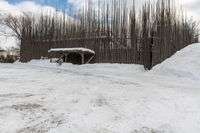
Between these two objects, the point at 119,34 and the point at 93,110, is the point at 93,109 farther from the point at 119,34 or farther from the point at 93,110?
the point at 119,34

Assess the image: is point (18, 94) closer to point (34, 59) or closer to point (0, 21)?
point (34, 59)

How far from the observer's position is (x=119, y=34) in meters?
11.4

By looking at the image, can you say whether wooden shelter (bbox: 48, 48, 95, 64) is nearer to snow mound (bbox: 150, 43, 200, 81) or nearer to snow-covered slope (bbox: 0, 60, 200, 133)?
snow mound (bbox: 150, 43, 200, 81)

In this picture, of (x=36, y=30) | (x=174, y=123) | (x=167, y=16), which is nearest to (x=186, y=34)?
(x=167, y=16)

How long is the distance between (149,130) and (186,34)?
10.8 meters

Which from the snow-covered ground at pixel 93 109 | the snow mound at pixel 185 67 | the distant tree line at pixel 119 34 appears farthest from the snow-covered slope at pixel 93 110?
the distant tree line at pixel 119 34

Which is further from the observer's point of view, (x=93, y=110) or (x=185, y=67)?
(x=185, y=67)

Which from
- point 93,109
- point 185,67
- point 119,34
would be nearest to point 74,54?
point 119,34

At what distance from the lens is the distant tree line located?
33.6ft

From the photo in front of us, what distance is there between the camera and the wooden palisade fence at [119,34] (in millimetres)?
10250

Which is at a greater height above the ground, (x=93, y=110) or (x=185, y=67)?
(x=185, y=67)

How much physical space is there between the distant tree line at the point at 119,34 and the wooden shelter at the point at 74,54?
0.36 metres

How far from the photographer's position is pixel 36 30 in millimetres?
14180

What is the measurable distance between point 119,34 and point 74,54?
9.88 feet
